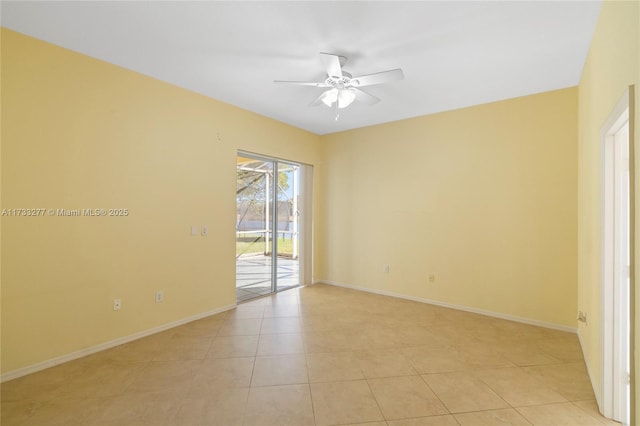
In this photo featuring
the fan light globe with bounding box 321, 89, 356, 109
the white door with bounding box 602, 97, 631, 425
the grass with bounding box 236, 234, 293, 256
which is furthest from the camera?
the grass with bounding box 236, 234, 293, 256

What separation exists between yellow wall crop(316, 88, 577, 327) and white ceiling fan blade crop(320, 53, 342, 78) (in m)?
2.28

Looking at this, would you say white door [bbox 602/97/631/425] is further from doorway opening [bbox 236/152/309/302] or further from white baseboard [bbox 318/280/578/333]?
doorway opening [bbox 236/152/309/302]

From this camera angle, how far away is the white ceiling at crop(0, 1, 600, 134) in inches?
83.5

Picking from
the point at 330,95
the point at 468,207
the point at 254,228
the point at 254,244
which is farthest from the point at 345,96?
the point at 254,244

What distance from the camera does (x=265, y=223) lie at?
16.0 ft

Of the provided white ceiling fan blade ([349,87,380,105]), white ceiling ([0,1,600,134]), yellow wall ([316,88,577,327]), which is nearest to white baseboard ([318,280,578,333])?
yellow wall ([316,88,577,327])

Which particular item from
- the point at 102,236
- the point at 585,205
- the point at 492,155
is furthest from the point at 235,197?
the point at 585,205

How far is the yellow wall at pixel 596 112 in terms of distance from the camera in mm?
1517

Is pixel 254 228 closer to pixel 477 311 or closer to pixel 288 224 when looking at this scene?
pixel 288 224

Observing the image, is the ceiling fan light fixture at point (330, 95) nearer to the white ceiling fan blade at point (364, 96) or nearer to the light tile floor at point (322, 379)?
the white ceiling fan blade at point (364, 96)

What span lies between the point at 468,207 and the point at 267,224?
305cm

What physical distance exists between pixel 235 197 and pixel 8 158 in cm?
224

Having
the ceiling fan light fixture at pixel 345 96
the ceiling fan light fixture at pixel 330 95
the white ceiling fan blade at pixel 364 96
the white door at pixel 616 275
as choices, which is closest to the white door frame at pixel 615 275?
the white door at pixel 616 275

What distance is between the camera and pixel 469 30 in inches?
92.3
